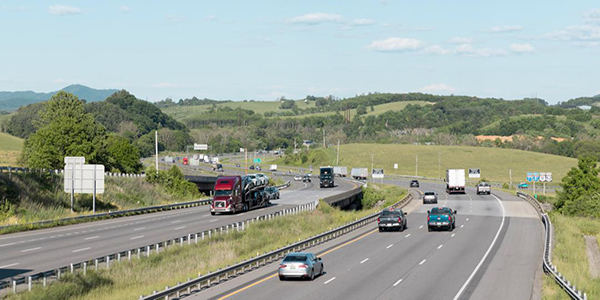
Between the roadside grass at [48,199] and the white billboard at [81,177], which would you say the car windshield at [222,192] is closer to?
the roadside grass at [48,199]

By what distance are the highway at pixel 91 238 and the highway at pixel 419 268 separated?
956 cm

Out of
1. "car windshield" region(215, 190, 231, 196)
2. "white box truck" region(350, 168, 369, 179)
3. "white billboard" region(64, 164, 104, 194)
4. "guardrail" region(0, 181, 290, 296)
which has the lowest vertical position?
"white box truck" region(350, 168, 369, 179)

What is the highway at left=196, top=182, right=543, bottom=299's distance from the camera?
90.1 ft

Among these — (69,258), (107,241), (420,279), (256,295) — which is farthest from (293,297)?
(107,241)

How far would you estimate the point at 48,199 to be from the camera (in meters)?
59.0

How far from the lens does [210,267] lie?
3384 cm

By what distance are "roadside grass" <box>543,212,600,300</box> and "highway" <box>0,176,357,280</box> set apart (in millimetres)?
21939

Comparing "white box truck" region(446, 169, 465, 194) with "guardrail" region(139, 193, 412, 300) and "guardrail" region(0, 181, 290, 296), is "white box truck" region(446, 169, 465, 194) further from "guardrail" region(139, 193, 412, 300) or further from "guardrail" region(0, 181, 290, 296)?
"guardrail" region(0, 181, 290, 296)

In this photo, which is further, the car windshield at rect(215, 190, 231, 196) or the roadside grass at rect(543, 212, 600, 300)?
the car windshield at rect(215, 190, 231, 196)

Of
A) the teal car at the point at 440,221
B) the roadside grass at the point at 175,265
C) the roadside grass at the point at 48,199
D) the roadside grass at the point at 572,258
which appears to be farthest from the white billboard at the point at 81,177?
the roadside grass at the point at 572,258

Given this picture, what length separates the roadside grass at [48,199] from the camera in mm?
53131

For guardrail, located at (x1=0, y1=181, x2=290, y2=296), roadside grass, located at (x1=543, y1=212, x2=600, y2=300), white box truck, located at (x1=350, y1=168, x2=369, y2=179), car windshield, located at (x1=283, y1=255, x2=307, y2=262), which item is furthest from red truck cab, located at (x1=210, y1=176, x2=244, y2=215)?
white box truck, located at (x1=350, y1=168, x2=369, y2=179)

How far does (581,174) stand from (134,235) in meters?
67.6

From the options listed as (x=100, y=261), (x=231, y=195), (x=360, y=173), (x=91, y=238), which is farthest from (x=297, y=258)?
(x=360, y=173)
